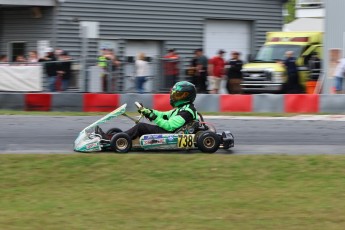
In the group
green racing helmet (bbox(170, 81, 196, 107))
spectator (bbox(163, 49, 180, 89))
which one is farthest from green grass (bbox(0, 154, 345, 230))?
spectator (bbox(163, 49, 180, 89))

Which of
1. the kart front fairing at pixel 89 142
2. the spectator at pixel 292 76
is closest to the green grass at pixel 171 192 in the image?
the kart front fairing at pixel 89 142

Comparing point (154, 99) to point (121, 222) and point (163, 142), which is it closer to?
point (163, 142)

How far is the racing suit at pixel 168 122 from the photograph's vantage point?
10281 mm

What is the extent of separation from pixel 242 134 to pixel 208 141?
2.86 metres

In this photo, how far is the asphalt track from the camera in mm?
11008

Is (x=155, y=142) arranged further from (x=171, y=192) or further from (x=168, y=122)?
(x=171, y=192)

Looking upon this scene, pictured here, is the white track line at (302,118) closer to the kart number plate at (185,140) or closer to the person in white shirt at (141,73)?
the person in white shirt at (141,73)

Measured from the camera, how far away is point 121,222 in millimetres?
6953

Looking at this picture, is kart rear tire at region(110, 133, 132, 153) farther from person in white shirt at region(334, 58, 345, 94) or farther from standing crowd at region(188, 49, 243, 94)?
person in white shirt at region(334, 58, 345, 94)

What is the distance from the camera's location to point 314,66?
2298 cm

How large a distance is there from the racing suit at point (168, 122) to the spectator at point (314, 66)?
505 inches

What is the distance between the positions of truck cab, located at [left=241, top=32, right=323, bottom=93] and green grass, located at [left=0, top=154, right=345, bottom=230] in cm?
1289

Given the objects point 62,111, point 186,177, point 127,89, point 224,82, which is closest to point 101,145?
point 186,177

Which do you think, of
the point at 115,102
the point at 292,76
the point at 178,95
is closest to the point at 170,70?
the point at 115,102
